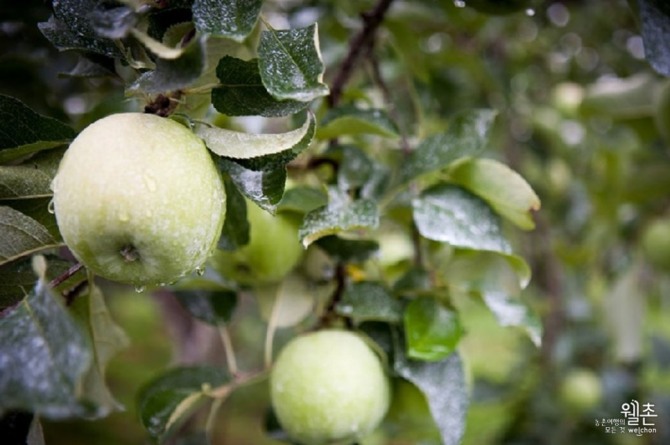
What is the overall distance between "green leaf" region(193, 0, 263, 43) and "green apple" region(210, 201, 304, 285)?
27 centimetres

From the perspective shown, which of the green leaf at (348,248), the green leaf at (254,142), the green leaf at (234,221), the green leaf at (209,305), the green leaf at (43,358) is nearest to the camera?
the green leaf at (43,358)

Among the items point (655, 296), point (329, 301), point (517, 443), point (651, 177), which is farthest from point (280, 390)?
point (655, 296)

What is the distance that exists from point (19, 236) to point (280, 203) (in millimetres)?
251

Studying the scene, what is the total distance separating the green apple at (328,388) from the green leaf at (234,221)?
15 cm

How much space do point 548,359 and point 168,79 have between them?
1.54 metres

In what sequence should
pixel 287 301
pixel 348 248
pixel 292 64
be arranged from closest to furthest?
pixel 292 64, pixel 348 248, pixel 287 301

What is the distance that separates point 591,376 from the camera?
5.62ft

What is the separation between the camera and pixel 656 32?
0.72m

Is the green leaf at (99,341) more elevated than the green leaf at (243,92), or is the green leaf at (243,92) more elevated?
the green leaf at (243,92)

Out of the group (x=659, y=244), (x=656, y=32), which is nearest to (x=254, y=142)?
(x=656, y=32)

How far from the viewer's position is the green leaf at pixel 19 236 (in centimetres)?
53

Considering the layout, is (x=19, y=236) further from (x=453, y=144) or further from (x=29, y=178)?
(x=453, y=144)

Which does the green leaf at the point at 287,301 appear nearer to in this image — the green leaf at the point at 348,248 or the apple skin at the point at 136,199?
the green leaf at the point at 348,248

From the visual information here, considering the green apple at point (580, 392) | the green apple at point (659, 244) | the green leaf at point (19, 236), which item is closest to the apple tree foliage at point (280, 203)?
the green leaf at point (19, 236)
